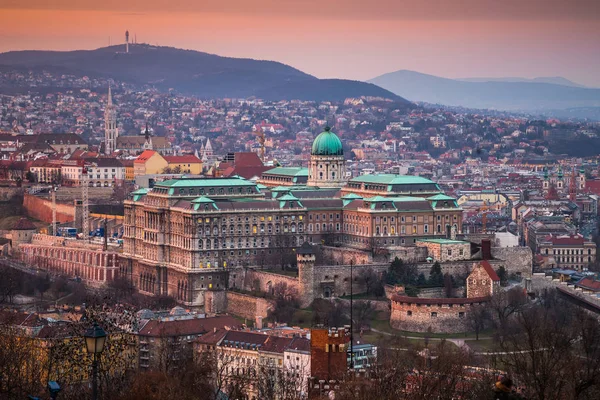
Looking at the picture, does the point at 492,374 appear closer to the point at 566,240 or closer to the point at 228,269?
the point at 228,269

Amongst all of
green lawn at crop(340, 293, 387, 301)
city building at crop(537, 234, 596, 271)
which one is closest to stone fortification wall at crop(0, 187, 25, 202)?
city building at crop(537, 234, 596, 271)

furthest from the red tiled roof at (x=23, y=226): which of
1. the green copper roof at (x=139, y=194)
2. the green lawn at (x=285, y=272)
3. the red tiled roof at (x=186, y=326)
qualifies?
the red tiled roof at (x=186, y=326)

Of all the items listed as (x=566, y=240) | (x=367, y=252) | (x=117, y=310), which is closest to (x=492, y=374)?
(x=117, y=310)

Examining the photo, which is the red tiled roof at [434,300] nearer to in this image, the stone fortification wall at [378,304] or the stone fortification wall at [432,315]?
the stone fortification wall at [432,315]

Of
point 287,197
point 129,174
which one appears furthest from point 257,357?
point 129,174

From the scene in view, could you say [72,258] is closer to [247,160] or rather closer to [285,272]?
[285,272]

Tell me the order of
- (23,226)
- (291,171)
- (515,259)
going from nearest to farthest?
(515,259) < (291,171) < (23,226)
